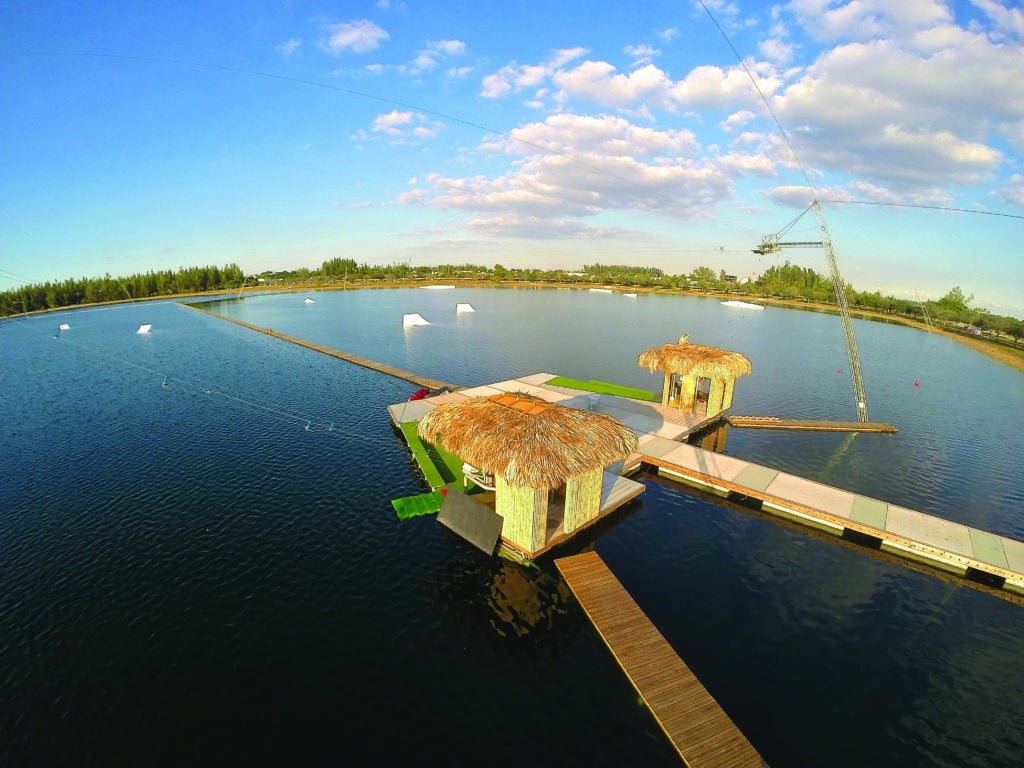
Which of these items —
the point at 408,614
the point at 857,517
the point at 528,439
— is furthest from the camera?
the point at 857,517

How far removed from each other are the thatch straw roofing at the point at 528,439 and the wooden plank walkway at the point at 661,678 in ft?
14.3

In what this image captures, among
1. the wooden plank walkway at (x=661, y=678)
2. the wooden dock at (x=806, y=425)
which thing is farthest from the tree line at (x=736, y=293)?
the wooden plank walkway at (x=661, y=678)

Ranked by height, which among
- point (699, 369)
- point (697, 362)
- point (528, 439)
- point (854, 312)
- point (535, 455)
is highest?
point (854, 312)

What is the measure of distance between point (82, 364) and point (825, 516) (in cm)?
7848

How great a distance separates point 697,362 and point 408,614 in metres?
26.7

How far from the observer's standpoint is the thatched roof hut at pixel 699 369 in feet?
108

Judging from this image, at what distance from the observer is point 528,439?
18.1 m

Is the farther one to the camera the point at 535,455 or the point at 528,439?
the point at 528,439

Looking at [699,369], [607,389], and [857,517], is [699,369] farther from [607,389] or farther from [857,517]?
[857,517]

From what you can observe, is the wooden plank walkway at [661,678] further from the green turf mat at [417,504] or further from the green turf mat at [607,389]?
the green turf mat at [607,389]

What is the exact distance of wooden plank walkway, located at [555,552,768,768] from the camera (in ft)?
37.1

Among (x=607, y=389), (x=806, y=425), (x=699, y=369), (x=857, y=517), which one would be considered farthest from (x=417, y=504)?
(x=806, y=425)

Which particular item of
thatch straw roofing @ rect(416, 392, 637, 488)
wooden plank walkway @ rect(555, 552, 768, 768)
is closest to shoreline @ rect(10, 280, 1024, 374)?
thatch straw roofing @ rect(416, 392, 637, 488)

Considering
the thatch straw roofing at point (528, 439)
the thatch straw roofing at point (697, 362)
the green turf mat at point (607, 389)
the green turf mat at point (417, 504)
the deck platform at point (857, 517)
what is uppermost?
the thatch straw roofing at point (697, 362)
